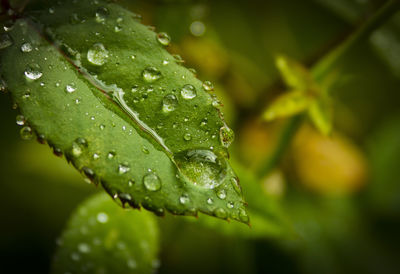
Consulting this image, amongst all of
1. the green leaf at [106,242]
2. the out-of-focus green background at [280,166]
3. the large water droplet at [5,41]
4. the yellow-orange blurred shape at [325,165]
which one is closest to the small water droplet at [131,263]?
the green leaf at [106,242]

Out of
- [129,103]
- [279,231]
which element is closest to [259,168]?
[279,231]

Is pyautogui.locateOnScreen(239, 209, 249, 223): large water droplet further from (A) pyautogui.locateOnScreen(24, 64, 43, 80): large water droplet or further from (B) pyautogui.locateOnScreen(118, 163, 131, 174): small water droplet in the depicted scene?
(A) pyautogui.locateOnScreen(24, 64, 43, 80): large water droplet

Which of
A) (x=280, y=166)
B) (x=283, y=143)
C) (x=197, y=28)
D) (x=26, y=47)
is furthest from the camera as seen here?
(x=280, y=166)

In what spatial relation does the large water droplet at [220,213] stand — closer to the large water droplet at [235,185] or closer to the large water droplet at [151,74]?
the large water droplet at [235,185]

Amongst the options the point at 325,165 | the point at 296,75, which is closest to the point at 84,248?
the point at 296,75

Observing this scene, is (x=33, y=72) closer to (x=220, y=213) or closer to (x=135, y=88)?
(x=135, y=88)

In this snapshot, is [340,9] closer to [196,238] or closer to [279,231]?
[279,231]

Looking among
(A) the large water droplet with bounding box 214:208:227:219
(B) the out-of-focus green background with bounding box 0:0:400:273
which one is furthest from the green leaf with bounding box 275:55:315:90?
(A) the large water droplet with bounding box 214:208:227:219
